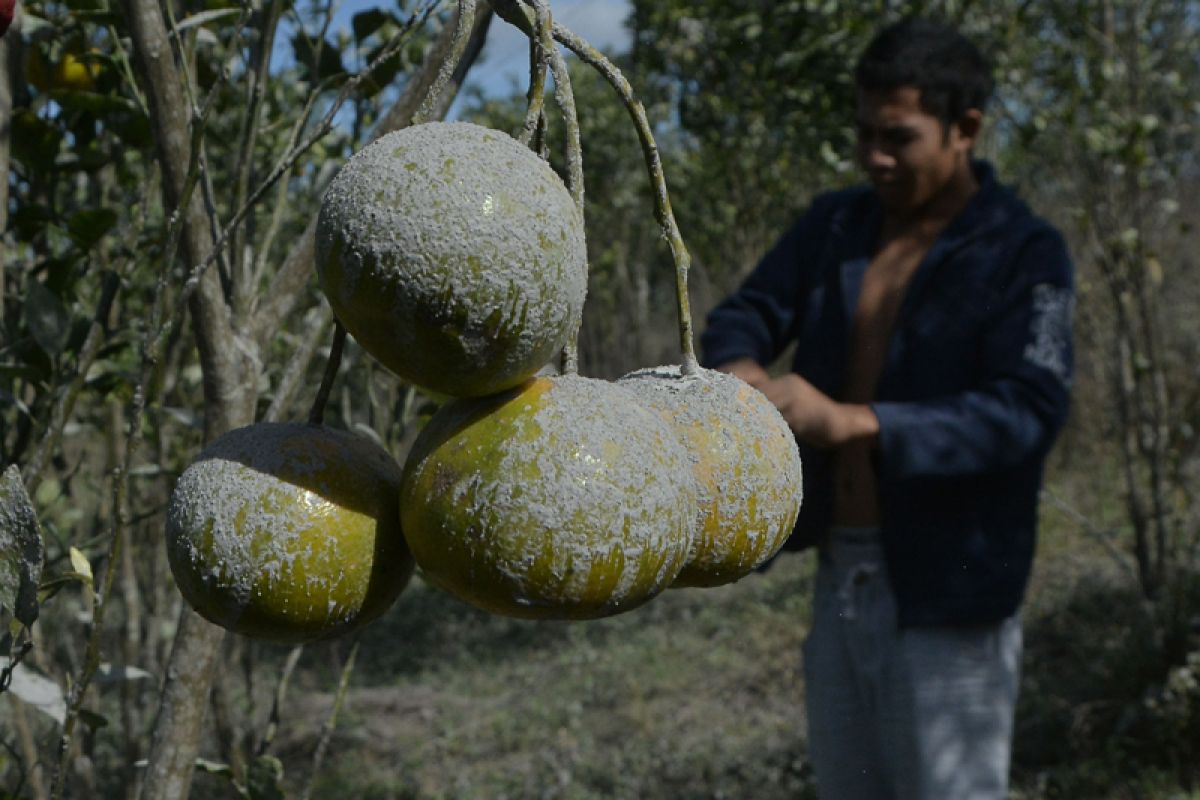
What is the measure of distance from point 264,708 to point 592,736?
4.20 ft

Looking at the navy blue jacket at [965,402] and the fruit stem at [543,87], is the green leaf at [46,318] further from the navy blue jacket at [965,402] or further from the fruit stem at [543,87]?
the navy blue jacket at [965,402]

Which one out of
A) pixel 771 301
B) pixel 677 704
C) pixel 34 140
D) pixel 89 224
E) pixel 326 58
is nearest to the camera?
pixel 89 224

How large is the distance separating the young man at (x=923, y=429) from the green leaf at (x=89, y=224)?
1266 mm

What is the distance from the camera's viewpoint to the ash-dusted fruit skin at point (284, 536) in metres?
0.72

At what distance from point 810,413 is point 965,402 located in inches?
16.8

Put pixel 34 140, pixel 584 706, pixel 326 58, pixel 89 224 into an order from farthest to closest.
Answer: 1. pixel 584 706
2. pixel 326 58
3. pixel 34 140
4. pixel 89 224

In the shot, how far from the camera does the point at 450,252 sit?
26.3 inches

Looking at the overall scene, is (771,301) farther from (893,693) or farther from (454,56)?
(454,56)

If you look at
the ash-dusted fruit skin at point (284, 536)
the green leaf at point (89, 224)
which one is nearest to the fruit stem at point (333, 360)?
the ash-dusted fruit skin at point (284, 536)

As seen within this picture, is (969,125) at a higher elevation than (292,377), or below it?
higher

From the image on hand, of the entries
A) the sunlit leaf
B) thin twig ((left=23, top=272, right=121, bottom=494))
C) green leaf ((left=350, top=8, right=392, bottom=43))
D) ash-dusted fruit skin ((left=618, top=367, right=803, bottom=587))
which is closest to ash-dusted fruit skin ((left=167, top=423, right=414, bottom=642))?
ash-dusted fruit skin ((left=618, top=367, right=803, bottom=587))

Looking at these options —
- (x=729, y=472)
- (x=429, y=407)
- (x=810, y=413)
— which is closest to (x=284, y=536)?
(x=729, y=472)

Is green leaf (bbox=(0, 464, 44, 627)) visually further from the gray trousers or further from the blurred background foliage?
the gray trousers

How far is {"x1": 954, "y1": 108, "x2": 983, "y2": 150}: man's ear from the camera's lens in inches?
108
